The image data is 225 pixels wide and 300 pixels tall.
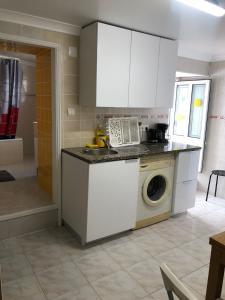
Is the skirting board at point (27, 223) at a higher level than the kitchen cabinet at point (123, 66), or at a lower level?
lower

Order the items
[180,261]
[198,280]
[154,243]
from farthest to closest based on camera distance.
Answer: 1. [154,243]
2. [180,261]
3. [198,280]

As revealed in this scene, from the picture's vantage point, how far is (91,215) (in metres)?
2.36

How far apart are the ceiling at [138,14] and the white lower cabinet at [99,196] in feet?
4.45

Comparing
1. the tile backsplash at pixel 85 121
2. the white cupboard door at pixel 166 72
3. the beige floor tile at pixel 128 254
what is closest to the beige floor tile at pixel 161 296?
the beige floor tile at pixel 128 254

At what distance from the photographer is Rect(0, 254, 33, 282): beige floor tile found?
202cm

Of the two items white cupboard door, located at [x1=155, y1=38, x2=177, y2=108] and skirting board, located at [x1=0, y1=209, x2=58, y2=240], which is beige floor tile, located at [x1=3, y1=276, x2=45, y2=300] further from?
white cupboard door, located at [x1=155, y1=38, x2=177, y2=108]

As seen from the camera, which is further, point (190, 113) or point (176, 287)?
point (190, 113)

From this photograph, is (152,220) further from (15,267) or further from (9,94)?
(9,94)

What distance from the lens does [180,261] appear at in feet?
7.57

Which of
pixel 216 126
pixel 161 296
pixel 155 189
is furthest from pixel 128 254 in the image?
pixel 216 126

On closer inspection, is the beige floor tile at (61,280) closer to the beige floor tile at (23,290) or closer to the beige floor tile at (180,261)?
the beige floor tile at (23,290)

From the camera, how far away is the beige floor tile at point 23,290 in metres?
1.80

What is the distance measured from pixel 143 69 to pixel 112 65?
1.39ft

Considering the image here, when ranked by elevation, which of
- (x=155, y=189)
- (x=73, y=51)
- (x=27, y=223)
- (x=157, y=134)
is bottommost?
(x=27, y=223)
